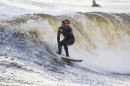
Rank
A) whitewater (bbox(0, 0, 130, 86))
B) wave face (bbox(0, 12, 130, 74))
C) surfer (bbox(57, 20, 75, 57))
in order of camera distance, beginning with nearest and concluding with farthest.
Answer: whitewater (bbox(0, 0, 130, 86))
wave face (bbox(0, 12, 130, 74))
surfer (bbox(57, 20, 75, 57))

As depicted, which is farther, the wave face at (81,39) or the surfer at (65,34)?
the surfer at (65,34)

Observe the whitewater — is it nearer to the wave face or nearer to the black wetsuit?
the wave face

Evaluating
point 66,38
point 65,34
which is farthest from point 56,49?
point 65,34

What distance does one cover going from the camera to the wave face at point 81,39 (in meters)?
15.9

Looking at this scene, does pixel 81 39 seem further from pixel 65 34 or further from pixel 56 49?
pixel 65 34

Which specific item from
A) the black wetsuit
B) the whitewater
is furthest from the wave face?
the black wetsuit

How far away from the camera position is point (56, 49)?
1798 centimetres

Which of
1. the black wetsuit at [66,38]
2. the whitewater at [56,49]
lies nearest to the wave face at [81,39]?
the whitewater at [56,49]

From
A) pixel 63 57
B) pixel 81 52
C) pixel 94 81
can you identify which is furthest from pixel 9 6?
pixel 94 81

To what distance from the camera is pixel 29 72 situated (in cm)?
1288

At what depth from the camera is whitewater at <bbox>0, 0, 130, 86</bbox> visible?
42.8ft

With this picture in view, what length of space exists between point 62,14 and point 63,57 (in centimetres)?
489

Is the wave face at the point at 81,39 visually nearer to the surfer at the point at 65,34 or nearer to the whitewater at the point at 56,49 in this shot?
the whitewater at the point at 56,49

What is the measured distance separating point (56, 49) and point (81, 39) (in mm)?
2838
